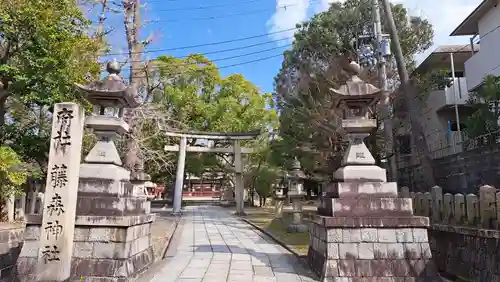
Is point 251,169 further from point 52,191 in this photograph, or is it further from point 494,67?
point 52,191

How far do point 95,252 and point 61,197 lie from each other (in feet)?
5.29

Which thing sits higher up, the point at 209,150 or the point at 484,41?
the point at 484,41

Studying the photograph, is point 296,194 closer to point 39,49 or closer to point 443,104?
point 443,104

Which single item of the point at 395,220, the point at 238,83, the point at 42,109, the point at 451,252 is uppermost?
the point at 238,83

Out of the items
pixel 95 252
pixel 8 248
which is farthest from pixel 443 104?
pixel 8 248

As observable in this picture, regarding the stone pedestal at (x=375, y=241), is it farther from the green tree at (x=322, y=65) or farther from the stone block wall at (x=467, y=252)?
the green tree at (x=322, y=65)

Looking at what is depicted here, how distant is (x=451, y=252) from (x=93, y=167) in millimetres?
7496

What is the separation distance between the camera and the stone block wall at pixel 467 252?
6.25 m

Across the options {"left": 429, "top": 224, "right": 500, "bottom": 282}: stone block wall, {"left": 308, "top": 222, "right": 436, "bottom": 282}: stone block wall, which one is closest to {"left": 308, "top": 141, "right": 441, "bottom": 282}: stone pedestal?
{"left": 308, "top": 222, "right": 436, "bottom": 282}: stone block wall

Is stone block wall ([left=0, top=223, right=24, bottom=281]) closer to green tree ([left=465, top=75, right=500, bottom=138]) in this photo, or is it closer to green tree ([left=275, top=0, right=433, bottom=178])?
green tree ([left=275, top=0, right=433, bottom=178])

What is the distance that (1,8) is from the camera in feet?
35.0

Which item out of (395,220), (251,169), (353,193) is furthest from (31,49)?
(251,169)

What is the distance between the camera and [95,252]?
6.73m

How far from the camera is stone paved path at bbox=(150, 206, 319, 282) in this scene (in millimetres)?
7301
